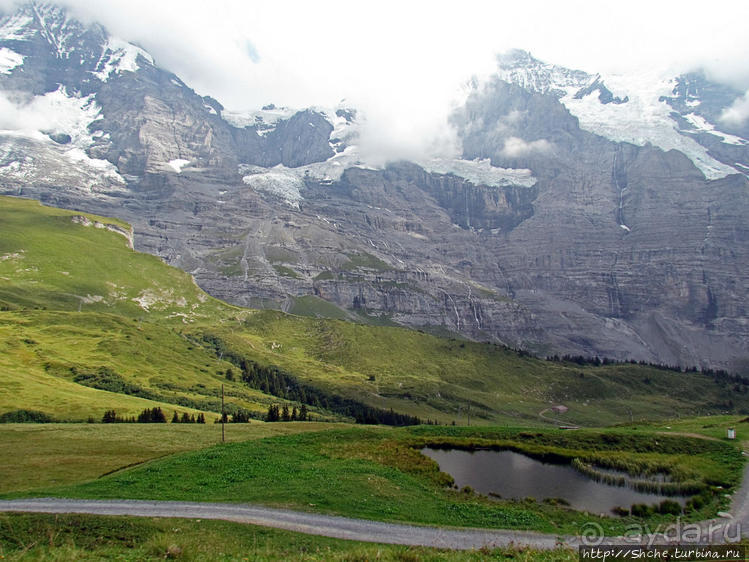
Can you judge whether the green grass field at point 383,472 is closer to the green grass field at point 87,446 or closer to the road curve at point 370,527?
the green grass field at point 87,446

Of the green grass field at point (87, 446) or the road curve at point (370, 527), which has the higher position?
the road curve at point (370, 527)

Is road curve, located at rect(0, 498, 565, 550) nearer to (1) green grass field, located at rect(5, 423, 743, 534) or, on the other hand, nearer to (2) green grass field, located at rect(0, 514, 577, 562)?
(1) green grass field, located at rect(5, 423, 743, 534)

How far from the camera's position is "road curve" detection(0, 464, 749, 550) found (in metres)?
28.2

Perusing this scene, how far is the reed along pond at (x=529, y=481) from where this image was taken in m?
42.2

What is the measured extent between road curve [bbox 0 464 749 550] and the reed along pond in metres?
9.45

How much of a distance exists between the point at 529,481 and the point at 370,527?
22.9 meters

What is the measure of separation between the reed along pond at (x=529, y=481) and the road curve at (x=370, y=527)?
31.0ft

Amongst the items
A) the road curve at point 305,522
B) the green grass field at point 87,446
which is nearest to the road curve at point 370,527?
the road curve at point 305,522

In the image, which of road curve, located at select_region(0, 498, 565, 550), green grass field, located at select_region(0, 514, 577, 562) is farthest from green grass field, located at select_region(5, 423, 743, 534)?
green grass field, located at select_region(0, 514, 577, 562)

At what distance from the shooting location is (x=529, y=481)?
4753 centimetres

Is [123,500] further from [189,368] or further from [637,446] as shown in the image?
[189,368]

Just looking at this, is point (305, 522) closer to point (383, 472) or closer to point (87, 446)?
point (383, 472)

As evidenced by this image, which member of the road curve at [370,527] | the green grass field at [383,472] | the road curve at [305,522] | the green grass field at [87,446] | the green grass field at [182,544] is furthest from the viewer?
the green grass field at [87,446]

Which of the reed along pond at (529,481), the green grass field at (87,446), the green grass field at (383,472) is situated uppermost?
the green grass field at (383,472)
